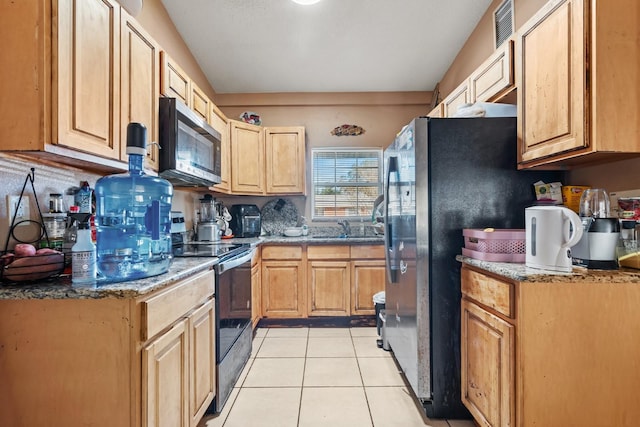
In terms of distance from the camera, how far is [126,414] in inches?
43.4

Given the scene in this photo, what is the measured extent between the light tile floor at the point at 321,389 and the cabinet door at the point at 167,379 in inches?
19.3

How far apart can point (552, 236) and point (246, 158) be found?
2909 millimetres

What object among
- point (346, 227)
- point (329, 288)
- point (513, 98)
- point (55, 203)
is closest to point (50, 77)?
point (55, 203)

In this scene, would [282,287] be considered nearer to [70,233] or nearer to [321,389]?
[321,389]

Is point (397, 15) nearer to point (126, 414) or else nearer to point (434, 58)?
point (434, 58)

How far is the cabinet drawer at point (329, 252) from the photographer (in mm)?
3354

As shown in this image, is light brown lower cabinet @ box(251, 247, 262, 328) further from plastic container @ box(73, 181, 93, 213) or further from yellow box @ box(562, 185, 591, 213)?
yellow box @ box(562, 185, 591, 213)

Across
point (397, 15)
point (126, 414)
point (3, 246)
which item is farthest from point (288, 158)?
point (126, 414)

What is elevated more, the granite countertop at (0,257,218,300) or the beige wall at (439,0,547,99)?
the beige wall at (439,0,547,99)

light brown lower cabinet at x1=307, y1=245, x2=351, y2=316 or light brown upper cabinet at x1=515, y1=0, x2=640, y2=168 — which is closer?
light brown upper cabinet at x1=515, y1=0, x2=640, y2=168

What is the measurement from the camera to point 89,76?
1325mm

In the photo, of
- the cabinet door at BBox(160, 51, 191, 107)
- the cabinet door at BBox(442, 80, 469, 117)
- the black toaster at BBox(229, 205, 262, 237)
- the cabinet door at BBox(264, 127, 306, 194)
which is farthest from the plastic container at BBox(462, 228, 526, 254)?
the black toaster at BBox(229, 205, 262, 237)

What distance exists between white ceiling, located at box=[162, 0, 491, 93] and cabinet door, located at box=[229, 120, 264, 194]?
2.01 ft

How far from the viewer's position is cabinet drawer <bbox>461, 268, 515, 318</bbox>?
4.39ft
